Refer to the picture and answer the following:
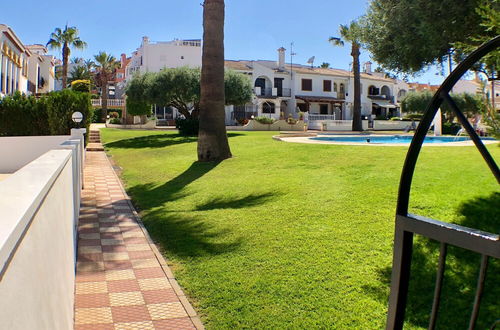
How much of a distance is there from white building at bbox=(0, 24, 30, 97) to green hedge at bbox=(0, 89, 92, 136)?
36.8 ft

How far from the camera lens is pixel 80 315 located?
13.8 ft

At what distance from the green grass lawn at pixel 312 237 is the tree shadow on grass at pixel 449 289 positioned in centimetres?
1

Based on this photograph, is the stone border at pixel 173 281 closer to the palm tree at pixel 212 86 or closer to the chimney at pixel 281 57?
the palm tree at pixel 212 86

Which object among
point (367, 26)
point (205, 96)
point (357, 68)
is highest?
point (357, 68)

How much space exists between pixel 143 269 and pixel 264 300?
1692 mm

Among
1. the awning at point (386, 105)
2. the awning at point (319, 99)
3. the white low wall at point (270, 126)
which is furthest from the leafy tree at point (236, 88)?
the awning at point (386, 105)

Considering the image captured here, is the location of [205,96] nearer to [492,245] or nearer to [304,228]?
[304,228]

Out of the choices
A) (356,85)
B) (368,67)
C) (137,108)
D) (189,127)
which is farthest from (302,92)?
(189,127)

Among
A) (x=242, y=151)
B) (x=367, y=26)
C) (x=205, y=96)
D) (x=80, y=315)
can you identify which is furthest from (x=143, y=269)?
(x=242, y=151)

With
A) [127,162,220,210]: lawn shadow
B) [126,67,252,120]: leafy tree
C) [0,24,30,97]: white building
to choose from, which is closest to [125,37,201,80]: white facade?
[0,24,30,97]: white building

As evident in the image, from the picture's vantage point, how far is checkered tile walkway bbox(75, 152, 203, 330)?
4145mm

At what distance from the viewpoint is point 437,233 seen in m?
1.67

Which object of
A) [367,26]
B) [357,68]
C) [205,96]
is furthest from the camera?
[357,68]

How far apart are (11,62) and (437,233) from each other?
40.7 metres
